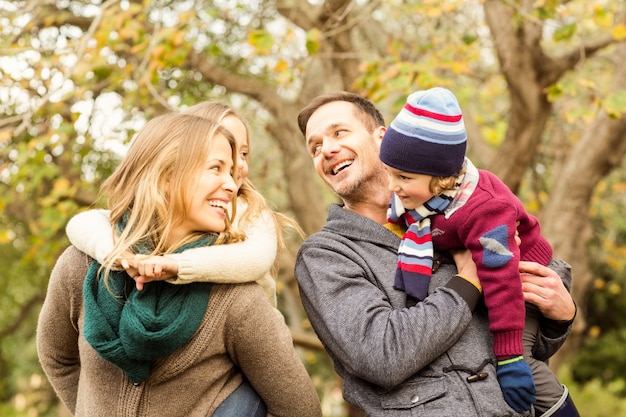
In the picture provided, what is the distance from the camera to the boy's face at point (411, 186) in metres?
2.07

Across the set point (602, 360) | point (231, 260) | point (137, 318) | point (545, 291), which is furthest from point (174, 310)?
point (602, 360)

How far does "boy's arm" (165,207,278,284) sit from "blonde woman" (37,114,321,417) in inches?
2.8

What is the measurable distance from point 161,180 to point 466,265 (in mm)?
976

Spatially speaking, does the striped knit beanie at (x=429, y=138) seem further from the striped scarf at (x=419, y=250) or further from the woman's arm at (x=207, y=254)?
the woman's arm at (x=207, y=254)

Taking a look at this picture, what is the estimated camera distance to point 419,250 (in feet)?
6.79

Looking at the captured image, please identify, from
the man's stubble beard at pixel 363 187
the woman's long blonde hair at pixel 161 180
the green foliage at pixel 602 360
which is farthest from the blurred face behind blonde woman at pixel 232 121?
the green foliage at pixel 602 360

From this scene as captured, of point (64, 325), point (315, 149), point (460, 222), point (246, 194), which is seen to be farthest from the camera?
point (315, 149)

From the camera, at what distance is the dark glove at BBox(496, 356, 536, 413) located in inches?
76.7

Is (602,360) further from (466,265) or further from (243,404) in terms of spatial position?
(243,404)

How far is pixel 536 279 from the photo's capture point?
2.16 meters

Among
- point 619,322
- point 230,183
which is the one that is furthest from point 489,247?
point 619,322

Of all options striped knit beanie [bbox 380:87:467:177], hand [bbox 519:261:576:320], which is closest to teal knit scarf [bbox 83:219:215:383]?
striped knit beanie [bbox 380:87:467:177]

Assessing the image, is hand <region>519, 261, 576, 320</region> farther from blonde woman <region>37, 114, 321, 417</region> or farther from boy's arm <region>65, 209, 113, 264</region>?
boy's arm <region>65, 209, 113, 264</region>

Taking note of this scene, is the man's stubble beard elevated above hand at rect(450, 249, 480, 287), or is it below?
below
